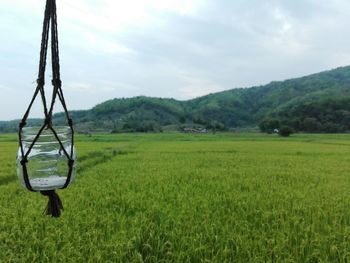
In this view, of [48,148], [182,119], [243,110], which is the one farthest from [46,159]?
[243,110]

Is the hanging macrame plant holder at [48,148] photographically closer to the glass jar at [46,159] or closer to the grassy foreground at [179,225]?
the glass jar at [46,159]

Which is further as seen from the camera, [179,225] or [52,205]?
[179,225]

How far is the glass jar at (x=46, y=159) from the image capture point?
188cm

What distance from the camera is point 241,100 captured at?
153875mm

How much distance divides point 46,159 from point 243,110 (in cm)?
14345

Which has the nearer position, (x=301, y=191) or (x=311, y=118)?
(x=301, y=191)

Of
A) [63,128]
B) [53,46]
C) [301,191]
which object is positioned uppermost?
[53,46]

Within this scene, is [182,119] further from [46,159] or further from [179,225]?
[46,159]

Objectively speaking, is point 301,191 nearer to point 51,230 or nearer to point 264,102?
point 51,230

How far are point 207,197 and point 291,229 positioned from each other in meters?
2.68

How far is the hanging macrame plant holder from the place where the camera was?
5.35 feet

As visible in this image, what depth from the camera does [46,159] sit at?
200 cm

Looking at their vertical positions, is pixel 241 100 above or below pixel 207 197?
above

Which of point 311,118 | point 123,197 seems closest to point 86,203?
point 123,197
